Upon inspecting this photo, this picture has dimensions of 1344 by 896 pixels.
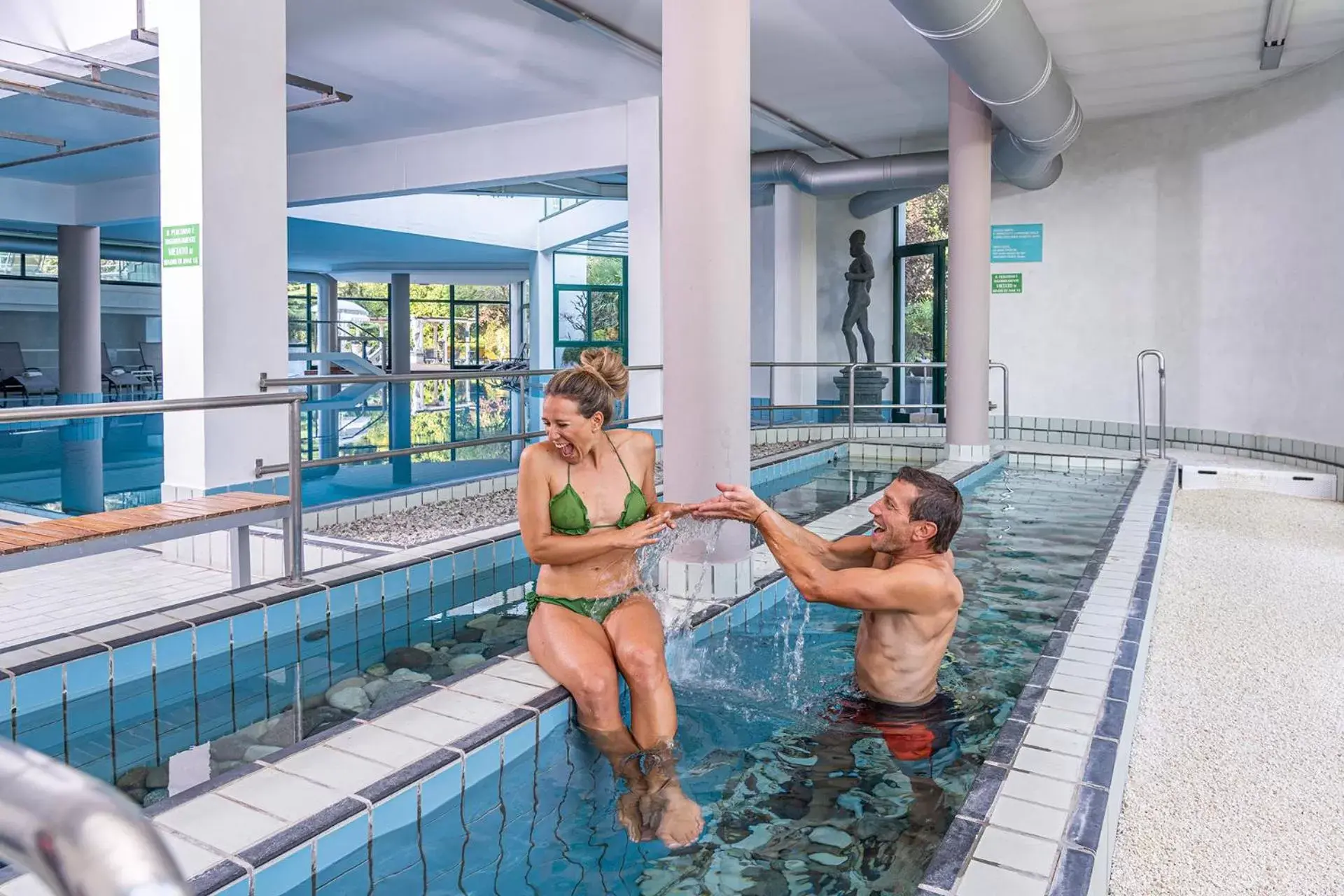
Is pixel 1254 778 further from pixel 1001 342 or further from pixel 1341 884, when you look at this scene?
pixel 1001 342

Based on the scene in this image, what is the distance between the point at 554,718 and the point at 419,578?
70.8 inches

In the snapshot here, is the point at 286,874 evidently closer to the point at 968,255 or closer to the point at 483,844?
the point at 483,844

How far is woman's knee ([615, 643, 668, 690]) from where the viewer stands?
8.96ft

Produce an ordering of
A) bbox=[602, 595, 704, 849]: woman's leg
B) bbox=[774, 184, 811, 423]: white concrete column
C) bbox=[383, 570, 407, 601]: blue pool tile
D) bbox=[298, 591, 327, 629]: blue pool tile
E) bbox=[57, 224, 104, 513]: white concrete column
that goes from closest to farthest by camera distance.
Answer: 1. bbox=[602, 595, 704, 849]: woman's leg
2. bbox=[298, 591, 327, 629]: blue pool tile
3. bbox=[383, 570, 407, 601]: blue pool tile
4. bbox=[774, 184, 811, 423]: white concrete column
5. bbox=[57, 224, 104, 513]: white concrete column

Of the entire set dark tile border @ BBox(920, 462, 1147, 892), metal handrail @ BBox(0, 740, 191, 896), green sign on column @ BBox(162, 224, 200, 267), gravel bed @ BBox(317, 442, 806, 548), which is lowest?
dark tile border @ BBox(920, 462, 1147, 892)

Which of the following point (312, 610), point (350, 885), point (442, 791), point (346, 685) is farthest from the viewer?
point (312, 610)

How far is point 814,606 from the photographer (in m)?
4.25

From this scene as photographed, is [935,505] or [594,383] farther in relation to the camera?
[594,383]

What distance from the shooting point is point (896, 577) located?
106 inches

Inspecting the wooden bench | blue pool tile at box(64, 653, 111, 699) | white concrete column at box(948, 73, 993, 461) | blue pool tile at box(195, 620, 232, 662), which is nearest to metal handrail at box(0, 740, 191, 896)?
the wooden bench

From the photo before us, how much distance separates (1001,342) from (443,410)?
9.44 m

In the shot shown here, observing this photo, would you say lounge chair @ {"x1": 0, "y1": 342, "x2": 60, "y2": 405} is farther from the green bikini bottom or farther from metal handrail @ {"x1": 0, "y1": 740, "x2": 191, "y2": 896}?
metal handrail @ {"x1": 0, "y1": 740, "x2": 191, "y2": 896}

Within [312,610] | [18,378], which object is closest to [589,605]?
[312,610]

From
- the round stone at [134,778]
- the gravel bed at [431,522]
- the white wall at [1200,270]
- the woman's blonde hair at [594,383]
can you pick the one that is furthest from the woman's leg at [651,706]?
the white wall at [1200,270]
